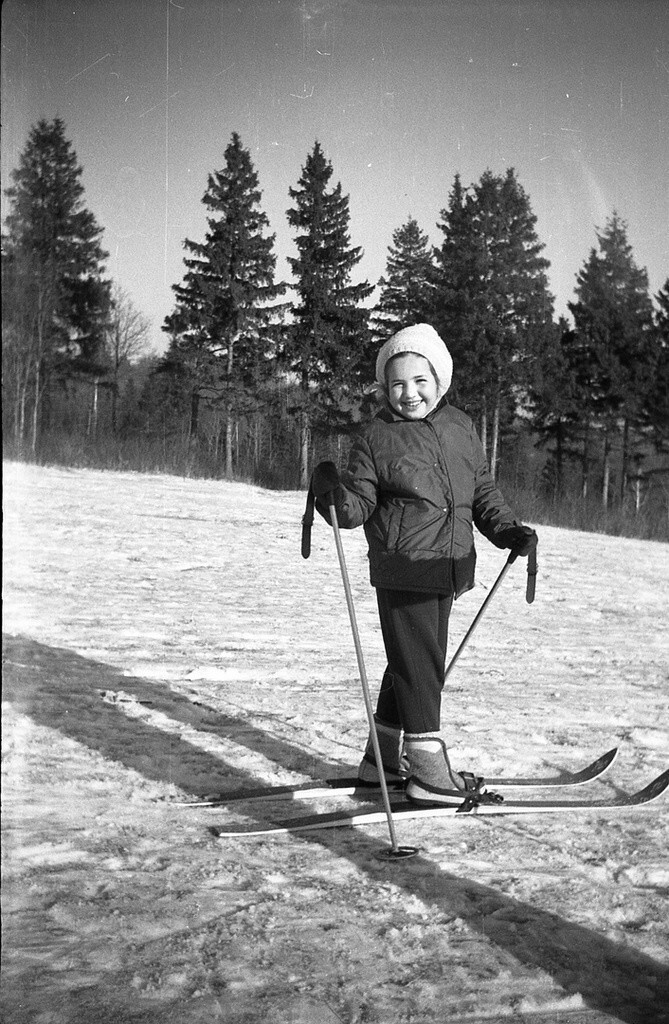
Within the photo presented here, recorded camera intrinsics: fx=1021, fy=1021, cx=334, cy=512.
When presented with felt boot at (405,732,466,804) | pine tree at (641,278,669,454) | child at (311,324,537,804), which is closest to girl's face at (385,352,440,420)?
child at (311,324,537,804)

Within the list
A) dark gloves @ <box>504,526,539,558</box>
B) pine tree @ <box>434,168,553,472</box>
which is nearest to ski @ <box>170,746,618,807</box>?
dark gloves @ <box>504,526,539,558</box>

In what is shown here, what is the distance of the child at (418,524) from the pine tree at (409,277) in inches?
180

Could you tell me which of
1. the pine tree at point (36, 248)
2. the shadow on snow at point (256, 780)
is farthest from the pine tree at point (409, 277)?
the pine tree at point (36, 248)

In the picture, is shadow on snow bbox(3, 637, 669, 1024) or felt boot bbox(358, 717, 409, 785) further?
felt boot bbox(358, 717, 409, 785)

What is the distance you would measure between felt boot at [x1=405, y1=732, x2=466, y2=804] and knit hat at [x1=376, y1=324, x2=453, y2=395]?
2.94ft

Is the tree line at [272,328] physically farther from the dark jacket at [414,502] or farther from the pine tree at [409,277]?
the dark jacket at [414,502]

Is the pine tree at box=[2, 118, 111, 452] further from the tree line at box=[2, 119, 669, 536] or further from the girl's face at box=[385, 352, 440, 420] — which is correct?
the girl's face at box=[385, 352, 440, 420]

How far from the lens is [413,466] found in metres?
2.55

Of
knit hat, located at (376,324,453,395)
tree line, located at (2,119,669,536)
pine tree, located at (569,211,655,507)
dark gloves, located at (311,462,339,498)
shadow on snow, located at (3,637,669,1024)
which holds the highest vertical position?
pine tree, located at (569,211,655,507)

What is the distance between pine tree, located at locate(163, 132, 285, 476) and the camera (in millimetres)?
4280

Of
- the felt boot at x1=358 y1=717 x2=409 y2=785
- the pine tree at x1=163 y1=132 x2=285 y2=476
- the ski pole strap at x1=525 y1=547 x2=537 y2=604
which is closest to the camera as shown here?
the ski pole strap at x1=525 y1=547 x2=537 y2=604

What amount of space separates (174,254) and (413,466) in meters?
0.88

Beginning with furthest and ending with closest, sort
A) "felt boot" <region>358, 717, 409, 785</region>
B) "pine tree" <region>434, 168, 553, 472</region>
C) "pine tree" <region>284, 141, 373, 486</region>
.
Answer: "pine tree" <region>434, 168, 553, 472</region> → "pine tree" <region>284, 141, 373, 486</region> → "felt boot" <region>358, 717, 409, 785</region>

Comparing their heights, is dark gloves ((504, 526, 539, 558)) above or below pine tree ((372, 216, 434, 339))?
below
